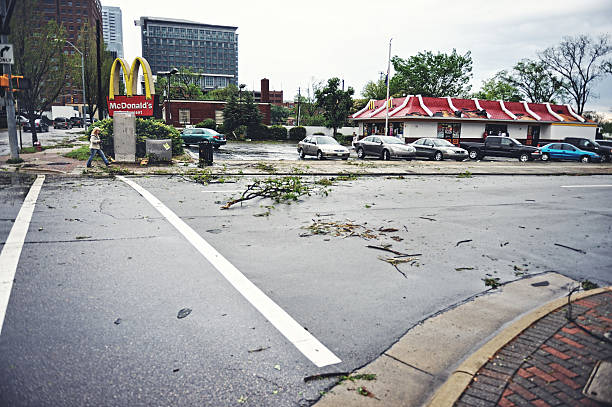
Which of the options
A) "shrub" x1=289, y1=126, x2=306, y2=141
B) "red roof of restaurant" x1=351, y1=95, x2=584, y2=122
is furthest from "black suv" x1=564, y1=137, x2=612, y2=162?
"shrub" x1=289, y1=126, x2=306, y2=141

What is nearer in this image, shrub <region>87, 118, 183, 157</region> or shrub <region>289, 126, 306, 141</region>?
shrub <region>87, 118, 183, 157</region>

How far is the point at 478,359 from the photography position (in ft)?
11.6

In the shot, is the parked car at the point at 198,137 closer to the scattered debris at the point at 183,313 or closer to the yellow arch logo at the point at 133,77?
the yellow arch logo at the point at 133,77

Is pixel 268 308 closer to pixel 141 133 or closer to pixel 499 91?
pixel 141 133

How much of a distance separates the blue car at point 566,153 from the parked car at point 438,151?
6.72 metres

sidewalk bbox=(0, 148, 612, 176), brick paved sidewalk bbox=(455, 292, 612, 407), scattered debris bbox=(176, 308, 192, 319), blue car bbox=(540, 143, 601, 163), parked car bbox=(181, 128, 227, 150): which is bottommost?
scattered debris bbox=(176, 308, 192, 319)

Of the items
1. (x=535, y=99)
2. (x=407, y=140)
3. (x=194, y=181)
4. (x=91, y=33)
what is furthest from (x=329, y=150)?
(x=535, y=99)

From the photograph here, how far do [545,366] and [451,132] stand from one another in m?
41.1

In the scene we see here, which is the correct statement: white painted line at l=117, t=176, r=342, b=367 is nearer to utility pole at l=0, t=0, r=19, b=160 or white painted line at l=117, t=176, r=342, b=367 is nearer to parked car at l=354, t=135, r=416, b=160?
utility pole at l=0, t=0, r=19, b=160

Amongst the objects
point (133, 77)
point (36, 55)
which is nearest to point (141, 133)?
point (133, 77)

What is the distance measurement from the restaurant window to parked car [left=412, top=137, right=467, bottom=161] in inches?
571

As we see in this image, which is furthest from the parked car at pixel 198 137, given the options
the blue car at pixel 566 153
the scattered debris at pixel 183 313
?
the scattered debris at pixel 183 313

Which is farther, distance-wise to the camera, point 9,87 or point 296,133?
point 296,133

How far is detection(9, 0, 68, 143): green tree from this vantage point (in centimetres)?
2464
